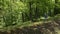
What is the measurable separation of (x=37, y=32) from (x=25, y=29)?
33.9 inches

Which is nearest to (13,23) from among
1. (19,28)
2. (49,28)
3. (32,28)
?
(19,28)

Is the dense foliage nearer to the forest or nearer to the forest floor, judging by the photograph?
the forest

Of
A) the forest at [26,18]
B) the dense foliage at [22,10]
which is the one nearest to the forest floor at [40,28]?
the forest at [26,18]

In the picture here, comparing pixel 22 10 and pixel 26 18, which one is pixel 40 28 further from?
pixel 26 18

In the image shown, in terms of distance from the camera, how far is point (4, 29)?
11.9 metres

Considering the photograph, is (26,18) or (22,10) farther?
(26,18)

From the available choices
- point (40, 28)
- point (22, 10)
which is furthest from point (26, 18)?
point (40, 28)

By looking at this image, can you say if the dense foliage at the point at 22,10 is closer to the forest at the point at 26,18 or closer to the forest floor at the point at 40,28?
the forest at the point at 26,18

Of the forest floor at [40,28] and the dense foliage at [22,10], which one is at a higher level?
the dense foliage at [22,10]

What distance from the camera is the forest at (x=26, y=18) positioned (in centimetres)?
1162

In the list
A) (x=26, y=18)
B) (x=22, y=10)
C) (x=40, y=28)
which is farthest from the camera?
(x=26, y=18)

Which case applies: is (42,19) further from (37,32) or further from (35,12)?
(37,32)

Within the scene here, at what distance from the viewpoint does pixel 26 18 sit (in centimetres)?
1415

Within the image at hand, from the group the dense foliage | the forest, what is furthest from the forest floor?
the dense foliage
